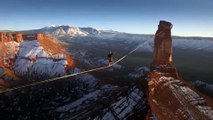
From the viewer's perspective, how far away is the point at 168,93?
62.7m

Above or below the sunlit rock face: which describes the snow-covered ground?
below

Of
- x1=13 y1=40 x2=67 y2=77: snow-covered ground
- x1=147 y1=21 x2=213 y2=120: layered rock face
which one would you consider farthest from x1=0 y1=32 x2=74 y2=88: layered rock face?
x1=147 y1=21 x2=213 y2=120: layered rock face

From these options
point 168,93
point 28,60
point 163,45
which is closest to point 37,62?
point 28,60

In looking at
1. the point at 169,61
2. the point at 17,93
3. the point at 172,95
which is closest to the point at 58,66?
the point at 17,93

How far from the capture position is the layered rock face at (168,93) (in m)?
56.2

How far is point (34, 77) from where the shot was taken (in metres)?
154

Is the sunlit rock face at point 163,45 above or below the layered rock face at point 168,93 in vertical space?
above

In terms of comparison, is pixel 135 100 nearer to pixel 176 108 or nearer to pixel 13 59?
pixel 176 108

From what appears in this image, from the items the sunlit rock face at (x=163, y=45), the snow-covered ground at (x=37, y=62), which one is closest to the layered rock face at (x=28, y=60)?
the snow-covered ground at (x=37, y=62)

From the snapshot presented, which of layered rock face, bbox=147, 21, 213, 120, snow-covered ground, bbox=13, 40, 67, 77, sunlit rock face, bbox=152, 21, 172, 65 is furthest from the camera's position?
snow-covered ground, bbox=13, 40, 67, 77

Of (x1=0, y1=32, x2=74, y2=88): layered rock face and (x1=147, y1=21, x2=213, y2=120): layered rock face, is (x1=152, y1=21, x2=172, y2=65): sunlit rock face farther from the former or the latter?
(x1=0, y1=32, x2=74, y2=88): layered rock face

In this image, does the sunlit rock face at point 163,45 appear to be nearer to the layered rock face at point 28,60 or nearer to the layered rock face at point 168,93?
the layered rock face at point 168,93

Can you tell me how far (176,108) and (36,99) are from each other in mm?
74889

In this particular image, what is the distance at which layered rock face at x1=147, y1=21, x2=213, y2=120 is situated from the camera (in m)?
56.2
